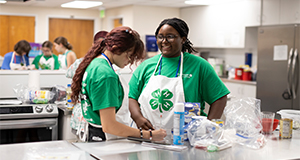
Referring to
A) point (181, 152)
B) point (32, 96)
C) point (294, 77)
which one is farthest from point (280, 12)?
point (181, 152)

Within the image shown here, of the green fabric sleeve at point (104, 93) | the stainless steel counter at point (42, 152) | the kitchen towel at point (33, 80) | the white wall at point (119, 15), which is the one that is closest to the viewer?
the stainless steel counter at point (42, 152)

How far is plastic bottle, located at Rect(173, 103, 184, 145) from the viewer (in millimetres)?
1775

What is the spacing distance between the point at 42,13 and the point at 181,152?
25.4 ft

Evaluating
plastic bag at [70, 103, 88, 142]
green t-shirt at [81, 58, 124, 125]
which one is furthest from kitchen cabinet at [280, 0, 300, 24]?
green t-shirt at [81, 58, 124, 125]

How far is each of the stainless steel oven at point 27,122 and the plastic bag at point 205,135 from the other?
156 cm

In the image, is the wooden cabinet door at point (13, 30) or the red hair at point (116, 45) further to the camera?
the wooden cabinet door at point (13, 30)

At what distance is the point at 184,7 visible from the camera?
303 inches

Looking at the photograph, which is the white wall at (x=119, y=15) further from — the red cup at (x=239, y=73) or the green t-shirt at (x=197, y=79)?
the green t-shirt at (x=197, y=79)

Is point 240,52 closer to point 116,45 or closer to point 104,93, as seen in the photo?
point 116,45

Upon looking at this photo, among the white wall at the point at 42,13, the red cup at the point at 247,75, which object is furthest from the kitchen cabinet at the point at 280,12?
the white wall at the point at 42,13

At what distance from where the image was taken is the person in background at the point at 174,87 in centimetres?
215

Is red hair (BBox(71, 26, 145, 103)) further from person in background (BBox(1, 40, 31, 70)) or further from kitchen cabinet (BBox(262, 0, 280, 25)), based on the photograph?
person in background (BBox(1, 40, 31, 70))

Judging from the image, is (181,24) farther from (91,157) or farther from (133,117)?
(91,157)

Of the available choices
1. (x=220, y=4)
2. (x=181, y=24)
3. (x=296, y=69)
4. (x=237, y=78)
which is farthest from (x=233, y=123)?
(x=220, y=4)
